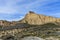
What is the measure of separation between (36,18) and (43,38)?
6397cm

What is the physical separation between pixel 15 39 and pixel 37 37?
18.4 ft

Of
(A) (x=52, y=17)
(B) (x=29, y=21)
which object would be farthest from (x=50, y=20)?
(B) (x=29, y=21)

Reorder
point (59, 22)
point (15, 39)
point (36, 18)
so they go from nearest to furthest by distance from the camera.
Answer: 1. point (15, 39)
2. point (59, 22)
3. point (36, 18)

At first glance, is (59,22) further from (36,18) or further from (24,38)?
(24,38)

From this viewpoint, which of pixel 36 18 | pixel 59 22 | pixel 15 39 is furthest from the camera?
pixel 36 18

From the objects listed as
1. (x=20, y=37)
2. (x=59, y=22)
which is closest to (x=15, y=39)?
(x=20, y=37)

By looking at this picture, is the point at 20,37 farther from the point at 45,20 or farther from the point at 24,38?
the point at 45,20

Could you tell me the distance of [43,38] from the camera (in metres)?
56.8

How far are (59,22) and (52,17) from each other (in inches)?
227

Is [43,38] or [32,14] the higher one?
[32,14]

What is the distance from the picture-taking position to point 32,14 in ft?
383

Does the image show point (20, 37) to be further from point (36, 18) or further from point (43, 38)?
point (36, 18)

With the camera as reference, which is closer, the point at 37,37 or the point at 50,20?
the point at 37,37

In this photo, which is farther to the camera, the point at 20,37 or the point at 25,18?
the point at 25,18
